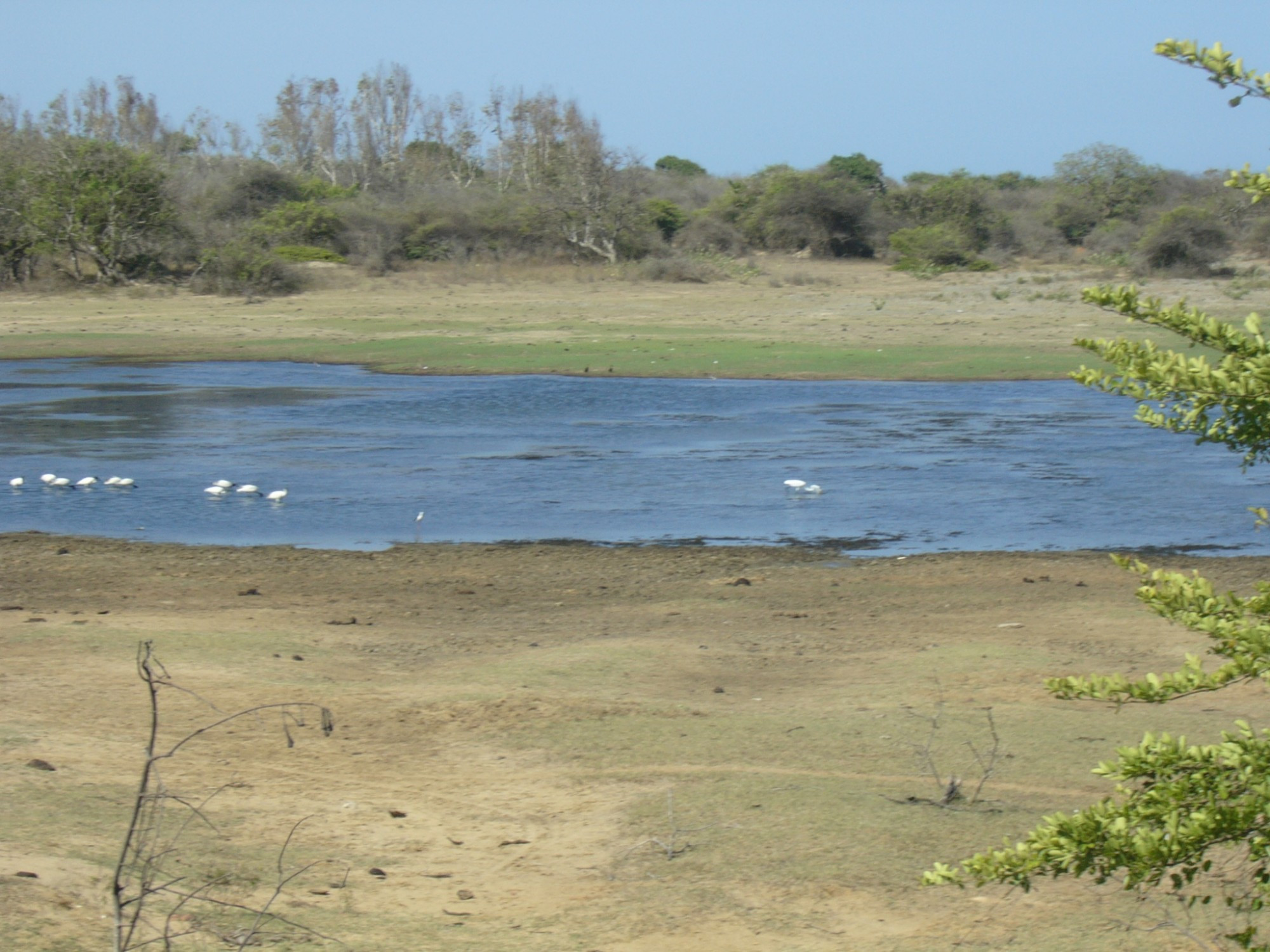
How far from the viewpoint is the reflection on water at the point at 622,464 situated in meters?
13.1

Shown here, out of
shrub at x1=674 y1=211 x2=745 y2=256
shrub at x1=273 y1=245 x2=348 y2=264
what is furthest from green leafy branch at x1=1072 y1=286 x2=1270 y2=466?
shrub at x1=674 y1=211 x2=745 y2=256

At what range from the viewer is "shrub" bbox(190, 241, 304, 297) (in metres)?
38.7

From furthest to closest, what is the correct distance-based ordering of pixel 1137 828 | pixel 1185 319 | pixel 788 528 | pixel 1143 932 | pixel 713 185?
pixel 713 185 < pixel 788 528 < pixel 1143 932 < pixel 1185 319 < pixel 1137 828

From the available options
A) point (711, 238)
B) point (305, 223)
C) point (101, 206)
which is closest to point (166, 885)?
point (101, 206)

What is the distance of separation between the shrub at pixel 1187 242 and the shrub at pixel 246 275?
2457 centimetres

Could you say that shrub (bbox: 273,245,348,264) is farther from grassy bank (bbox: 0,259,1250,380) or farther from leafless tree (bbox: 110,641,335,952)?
leafless tree (bbox: 110,641,335,952)

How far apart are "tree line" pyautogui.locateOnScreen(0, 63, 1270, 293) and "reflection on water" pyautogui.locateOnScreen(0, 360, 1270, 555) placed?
1754cm

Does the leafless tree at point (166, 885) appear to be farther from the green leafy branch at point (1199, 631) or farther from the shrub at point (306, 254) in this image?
the shrub at point (306, 254)

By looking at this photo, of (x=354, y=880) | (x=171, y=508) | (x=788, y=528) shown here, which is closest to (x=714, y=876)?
(x=354, y=880)

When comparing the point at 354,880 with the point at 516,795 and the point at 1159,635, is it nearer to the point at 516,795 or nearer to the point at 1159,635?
the point at 516,795

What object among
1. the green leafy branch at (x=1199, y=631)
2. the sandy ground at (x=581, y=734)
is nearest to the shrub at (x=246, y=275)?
the sandy ground at (x=581, y=734)

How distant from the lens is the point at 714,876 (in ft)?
16.8

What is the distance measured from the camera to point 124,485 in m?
15.1

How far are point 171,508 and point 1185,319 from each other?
1246 centimetres
